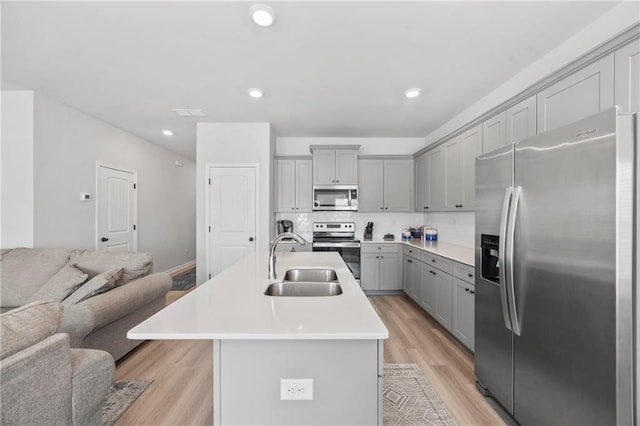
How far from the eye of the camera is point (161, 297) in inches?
110

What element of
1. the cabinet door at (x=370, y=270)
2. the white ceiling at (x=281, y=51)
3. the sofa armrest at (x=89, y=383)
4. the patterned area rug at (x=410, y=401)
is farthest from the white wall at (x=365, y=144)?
the sofa armrest at (x=89, y=383)

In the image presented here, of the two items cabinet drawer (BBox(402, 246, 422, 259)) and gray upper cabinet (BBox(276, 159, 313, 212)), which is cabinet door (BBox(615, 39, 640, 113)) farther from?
gray upper cabinet (BBox(276, 159, 313, 212))

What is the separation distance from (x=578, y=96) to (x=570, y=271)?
4.25ft

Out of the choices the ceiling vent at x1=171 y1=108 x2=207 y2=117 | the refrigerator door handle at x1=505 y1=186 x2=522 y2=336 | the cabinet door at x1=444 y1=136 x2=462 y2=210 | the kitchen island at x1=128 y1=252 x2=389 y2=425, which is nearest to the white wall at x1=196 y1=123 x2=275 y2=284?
the ceiling vent at x1=171 y1=108 x2=207 y2=117

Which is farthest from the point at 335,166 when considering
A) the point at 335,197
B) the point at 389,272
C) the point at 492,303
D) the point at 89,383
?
the point at 89,383

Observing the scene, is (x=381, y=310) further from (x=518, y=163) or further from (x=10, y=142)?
(x=10, y=142)

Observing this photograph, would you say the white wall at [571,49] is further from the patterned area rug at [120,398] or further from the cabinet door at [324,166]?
the patterned area rug at [120,398]

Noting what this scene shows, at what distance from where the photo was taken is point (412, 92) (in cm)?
288

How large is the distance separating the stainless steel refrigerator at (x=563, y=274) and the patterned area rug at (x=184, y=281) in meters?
4.56

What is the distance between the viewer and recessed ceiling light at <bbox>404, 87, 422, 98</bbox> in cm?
285

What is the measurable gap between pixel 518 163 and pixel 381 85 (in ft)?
5.48

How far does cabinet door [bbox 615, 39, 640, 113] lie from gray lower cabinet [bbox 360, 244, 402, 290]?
2944 millimetres

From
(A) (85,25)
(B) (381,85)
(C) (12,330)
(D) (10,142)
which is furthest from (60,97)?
(B) (381,85)

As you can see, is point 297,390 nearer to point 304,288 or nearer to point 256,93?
point 304,288
